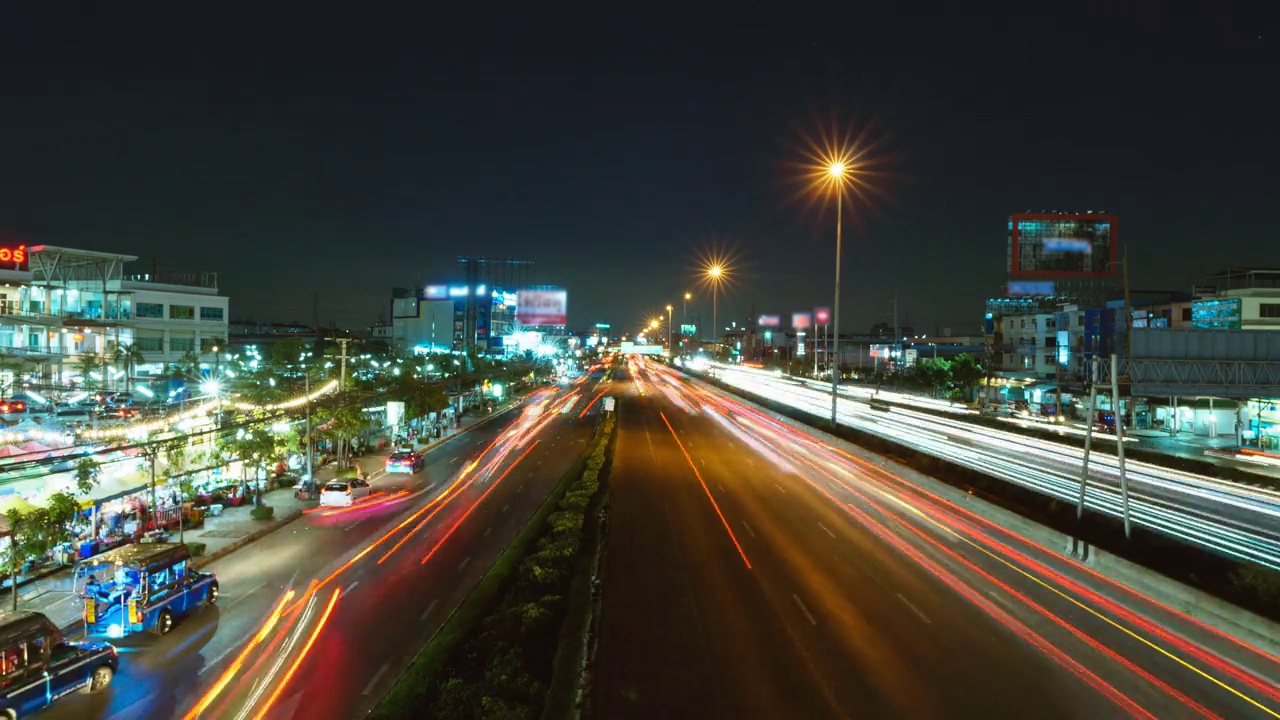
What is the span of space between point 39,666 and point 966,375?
81518 millimetres

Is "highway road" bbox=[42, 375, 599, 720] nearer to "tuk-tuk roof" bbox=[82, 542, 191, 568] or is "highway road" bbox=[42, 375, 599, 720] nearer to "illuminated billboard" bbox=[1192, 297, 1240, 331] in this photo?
"tuk-tuk roof" bbox=[82, 542, 191, 568]

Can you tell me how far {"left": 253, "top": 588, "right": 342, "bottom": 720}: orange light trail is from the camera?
1223 cm

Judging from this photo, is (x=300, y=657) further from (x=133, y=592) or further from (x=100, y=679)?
(x=133, y=592)

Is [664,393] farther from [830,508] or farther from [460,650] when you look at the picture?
[460,650]

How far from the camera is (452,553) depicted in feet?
72.0

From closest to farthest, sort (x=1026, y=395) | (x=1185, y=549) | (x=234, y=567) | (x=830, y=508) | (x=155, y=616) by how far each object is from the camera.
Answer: (x=155, y=616), (x=1185, y=549), (x=234, y=567), (x=830, y=508), (x=1026, y=395)

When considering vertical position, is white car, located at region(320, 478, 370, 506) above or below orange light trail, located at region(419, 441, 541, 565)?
above

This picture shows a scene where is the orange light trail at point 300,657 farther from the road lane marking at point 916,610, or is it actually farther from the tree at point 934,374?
the tree at point 934,374

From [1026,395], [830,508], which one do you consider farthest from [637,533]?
[1026,395]

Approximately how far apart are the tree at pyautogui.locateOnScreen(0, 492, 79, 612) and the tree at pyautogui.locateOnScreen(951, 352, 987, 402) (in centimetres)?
7739

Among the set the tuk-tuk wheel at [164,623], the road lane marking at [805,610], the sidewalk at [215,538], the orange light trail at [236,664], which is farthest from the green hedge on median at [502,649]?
the sidewalk at [215,538]

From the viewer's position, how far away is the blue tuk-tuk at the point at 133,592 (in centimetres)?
1540

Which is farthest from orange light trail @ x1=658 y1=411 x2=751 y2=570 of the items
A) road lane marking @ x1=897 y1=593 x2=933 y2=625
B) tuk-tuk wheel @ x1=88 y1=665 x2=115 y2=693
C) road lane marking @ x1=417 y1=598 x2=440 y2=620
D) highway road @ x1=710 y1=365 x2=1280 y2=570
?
tuk-tuk wheel @ x1=88 y1=665 x2=115 y2=693

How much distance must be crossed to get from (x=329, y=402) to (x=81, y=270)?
43.4m
